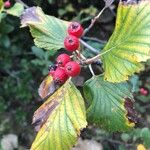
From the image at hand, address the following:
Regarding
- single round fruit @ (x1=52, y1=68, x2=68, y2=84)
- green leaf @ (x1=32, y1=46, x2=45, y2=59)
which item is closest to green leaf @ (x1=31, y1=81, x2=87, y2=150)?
single round fruit @ (x1=52, y1=68, x2=68, y2=84)

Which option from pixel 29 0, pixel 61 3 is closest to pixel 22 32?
pixel 61 3

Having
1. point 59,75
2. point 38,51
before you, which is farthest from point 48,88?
point 38,51

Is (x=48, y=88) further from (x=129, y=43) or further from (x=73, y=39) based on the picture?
(x=129, y=43)

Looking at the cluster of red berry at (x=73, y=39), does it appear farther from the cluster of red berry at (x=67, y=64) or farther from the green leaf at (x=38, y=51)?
the green leaf at (x=38, y=51)

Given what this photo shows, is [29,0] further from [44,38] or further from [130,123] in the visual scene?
[130,123]

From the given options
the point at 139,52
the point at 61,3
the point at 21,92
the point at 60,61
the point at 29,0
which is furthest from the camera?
the point at 61,3

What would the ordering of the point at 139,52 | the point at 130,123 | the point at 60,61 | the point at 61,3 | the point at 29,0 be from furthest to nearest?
the point at 61,3
the point at 29,0
the point at 130,123
the point at 60,61
the point at 139,52
